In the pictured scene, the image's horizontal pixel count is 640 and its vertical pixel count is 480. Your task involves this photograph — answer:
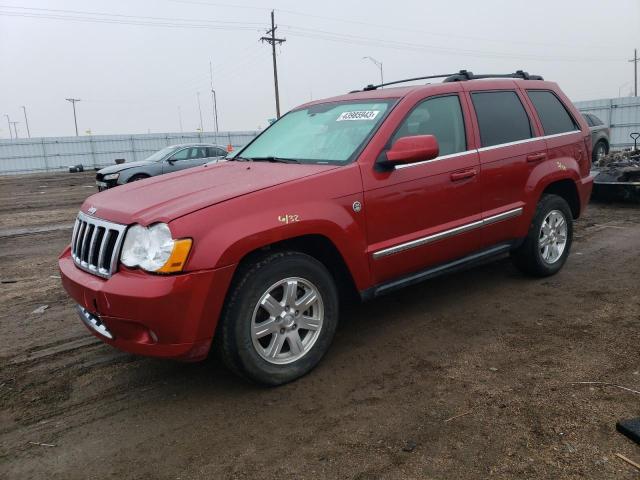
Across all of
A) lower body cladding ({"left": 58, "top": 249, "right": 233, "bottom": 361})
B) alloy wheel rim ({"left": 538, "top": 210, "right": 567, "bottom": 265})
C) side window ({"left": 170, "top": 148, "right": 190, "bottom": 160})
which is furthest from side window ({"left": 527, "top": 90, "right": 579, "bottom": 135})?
side window ({"left": 170, "top": 148, "right": 190, "bottom": 160})

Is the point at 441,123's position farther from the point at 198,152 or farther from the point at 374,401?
the point at 198,152

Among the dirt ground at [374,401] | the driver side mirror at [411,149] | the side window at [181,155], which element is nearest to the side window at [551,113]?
the dirt ground at [374,401]

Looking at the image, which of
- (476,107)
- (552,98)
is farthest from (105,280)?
(552,98)

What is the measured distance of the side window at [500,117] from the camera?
4.42 metres

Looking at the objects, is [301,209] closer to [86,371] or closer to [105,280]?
[105,280]

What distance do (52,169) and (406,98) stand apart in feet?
129

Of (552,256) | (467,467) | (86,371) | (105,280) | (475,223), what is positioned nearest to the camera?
(467,467)

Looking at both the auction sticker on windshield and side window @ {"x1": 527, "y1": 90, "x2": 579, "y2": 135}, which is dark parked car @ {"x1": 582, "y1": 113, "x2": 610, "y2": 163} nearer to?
side window @ {"x1": 527, "y1": 90, "x2": 579, "y2": 135}

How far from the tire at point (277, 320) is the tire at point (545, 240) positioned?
2361mm

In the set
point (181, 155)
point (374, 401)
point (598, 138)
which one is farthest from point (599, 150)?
point (374, 401)

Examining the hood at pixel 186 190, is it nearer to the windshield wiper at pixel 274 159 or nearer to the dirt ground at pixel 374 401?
the windshield wiper at pixel 274 159

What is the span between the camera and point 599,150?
1530 cm

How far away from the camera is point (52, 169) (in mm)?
37719

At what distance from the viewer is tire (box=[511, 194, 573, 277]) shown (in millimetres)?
4875
